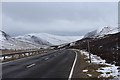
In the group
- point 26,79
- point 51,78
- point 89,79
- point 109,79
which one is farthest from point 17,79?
point 109,79

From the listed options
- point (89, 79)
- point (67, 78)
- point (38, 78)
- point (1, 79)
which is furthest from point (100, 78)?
point (1, 79)

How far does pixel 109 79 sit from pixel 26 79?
4.04 metres

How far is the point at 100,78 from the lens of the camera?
1300 centimetres

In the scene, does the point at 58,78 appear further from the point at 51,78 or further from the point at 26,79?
the point at 26,79

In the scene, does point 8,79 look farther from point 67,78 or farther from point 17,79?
point 67,78

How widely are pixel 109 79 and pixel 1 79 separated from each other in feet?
17.3

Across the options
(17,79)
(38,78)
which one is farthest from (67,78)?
(17,79)

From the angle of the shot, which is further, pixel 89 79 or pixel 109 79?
pixel 89 79

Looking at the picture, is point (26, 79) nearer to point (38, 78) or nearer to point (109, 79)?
point (38, 78)

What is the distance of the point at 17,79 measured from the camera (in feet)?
41.9

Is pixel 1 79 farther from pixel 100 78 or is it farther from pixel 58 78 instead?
pixel 100 78

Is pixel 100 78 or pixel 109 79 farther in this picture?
pixel 100 78

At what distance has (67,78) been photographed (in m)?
13.4

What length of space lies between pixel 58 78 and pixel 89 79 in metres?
1.60
